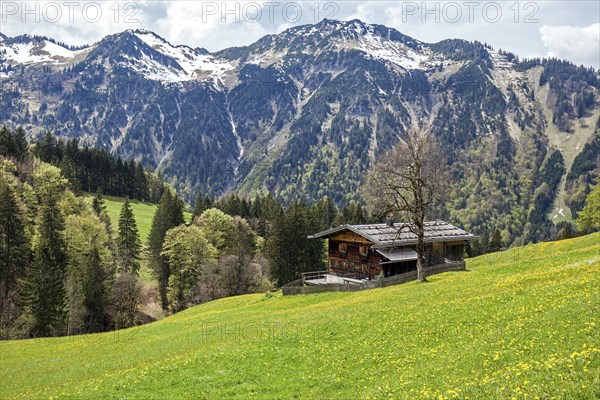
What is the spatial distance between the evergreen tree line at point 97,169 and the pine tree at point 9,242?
278 ft

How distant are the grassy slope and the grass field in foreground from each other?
302ft

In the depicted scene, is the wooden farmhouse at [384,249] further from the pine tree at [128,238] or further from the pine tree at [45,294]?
the pine tree at [128,238]

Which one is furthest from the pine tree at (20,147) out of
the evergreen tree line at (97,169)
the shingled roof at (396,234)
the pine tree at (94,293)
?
the shingled roof at (396,234)

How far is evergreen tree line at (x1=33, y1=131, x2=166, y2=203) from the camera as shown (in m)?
154

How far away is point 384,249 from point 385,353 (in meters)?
41.1

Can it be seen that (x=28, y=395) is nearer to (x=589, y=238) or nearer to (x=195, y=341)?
(x=195, y=341)

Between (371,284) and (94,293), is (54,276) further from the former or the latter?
(371,284)

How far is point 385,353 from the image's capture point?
20.8 m

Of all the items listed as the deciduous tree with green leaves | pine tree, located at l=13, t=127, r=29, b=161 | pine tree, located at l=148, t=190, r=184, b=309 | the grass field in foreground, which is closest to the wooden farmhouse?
the deciduous tree with green leaves

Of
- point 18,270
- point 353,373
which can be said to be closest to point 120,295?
point 18,270

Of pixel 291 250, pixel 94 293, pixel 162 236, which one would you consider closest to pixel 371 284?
pixel 291 250

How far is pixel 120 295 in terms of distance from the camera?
76.9 meters

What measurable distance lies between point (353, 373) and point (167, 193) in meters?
96.4

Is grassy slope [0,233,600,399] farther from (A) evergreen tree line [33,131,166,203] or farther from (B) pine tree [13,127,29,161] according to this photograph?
(A) evergreen tree line [33,131,166,203]
